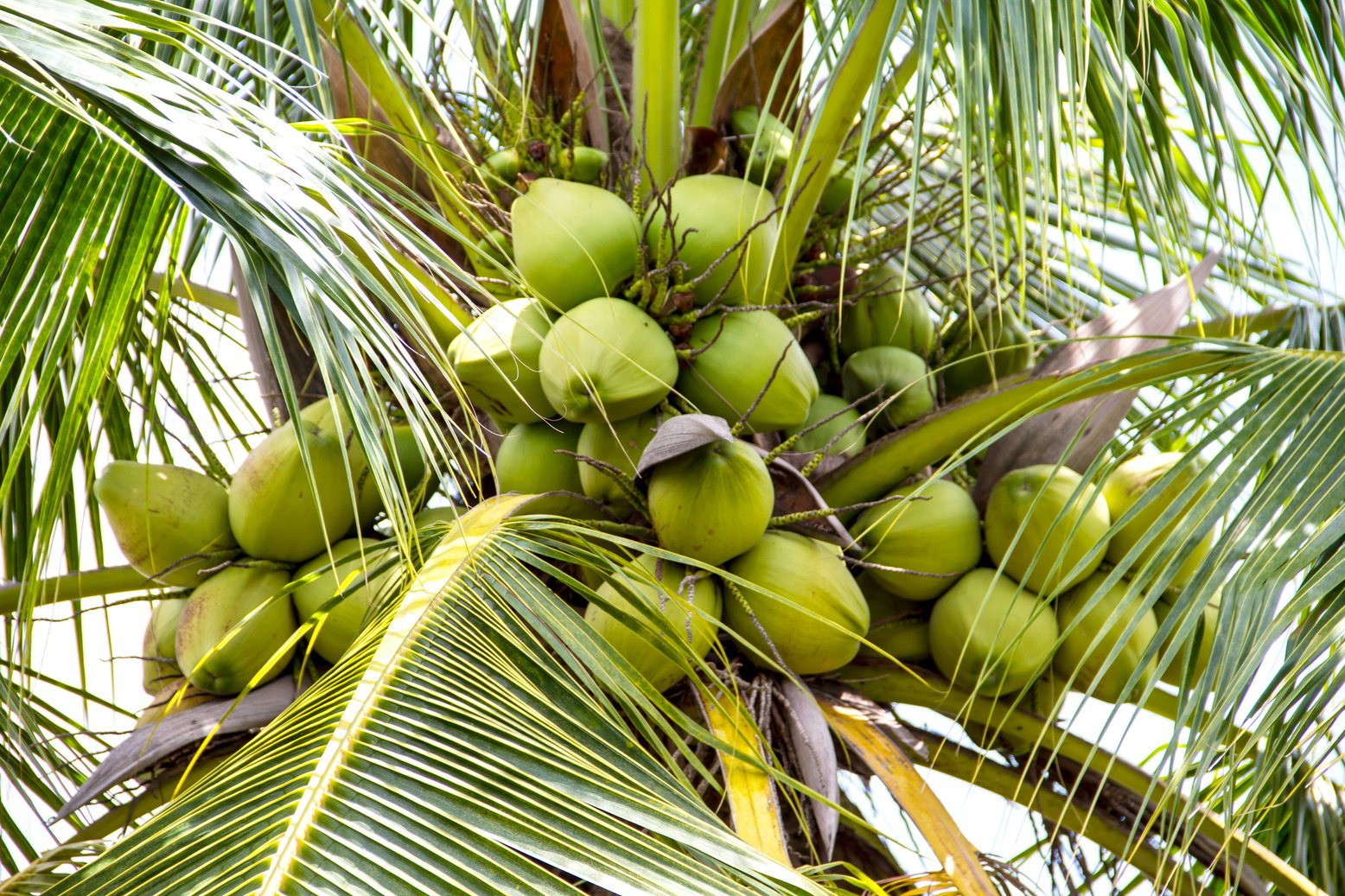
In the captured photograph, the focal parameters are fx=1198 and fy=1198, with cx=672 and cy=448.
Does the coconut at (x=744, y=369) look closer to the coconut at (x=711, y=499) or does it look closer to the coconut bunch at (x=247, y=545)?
the coconut at (x=711, y=499)

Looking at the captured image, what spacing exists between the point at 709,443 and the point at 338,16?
0.87 metres

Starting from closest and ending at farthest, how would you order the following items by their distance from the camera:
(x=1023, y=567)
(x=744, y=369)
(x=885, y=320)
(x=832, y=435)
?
(x=744, y=369) → (x=1023, y=567) → (x=832, y=435) → (x=885, y=320)

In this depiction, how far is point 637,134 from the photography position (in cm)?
196

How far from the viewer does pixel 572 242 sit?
1.68m

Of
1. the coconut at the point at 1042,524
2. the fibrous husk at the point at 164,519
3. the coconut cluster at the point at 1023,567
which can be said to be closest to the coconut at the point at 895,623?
the coconut cluster at the point at 1023,567

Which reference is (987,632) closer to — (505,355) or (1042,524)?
(1042,524)

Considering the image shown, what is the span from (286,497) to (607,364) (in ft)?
1.72

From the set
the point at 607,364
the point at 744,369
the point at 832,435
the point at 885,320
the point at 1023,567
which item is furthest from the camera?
the point at 885,320

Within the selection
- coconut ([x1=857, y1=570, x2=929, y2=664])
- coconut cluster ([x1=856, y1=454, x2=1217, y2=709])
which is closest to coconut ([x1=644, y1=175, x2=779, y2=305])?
coconut cluster ([x1=856, y1=454, x2=1217, y2=709])

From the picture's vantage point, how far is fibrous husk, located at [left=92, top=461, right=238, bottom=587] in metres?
1.77

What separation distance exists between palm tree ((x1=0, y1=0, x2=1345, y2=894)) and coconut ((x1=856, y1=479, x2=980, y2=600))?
9 cm

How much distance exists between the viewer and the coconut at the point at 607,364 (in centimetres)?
159

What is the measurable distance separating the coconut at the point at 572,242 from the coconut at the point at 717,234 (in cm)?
5

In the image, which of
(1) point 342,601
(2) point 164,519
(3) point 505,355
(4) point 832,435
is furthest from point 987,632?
(2) point 164,519
